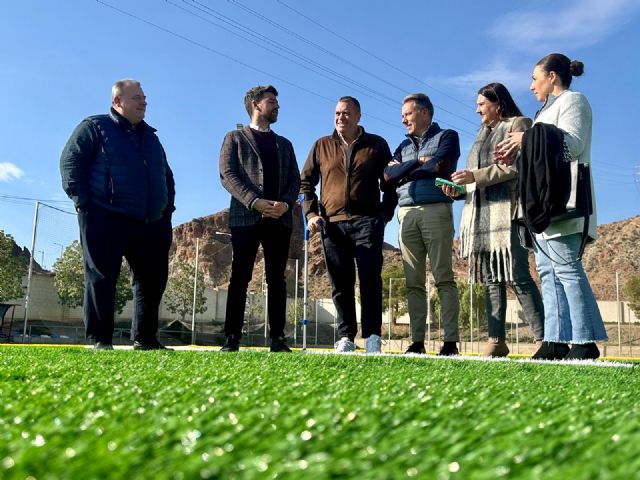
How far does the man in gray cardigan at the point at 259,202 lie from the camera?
449 cm

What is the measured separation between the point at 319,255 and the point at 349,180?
88282 mm

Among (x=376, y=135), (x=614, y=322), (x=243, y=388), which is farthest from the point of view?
(x=614, y=322)

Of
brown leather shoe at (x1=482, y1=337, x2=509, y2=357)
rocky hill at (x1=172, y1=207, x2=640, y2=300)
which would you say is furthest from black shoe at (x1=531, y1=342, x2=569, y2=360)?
rocky hill at (x1=172, y1=207, x2=640, y2=300)

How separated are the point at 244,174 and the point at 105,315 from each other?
143 centimetres

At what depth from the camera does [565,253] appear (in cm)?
342

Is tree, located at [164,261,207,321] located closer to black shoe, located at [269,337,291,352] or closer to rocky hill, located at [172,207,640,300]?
rocky hill, located at [172,207,640,300]

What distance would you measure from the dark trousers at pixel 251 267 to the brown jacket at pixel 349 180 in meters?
0.35

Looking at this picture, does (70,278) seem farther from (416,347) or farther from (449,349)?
(449,349)

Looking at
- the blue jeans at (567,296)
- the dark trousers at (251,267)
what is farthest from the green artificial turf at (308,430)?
the dark trousers at (251,267)

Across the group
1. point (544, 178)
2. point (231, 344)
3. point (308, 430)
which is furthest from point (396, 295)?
point (308, 430)

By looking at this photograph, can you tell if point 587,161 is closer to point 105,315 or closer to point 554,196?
point 554,196

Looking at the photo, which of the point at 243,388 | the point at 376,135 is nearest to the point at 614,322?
the point at 376,135

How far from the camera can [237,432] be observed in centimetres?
92

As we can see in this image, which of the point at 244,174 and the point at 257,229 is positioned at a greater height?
the point at 244,174
